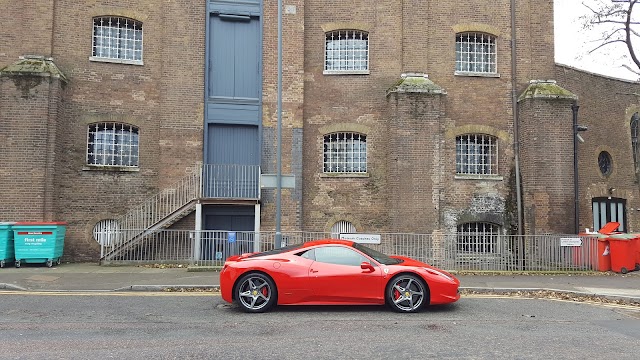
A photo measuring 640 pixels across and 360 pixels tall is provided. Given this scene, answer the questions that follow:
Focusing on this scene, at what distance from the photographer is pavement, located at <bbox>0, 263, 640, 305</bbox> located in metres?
10.1

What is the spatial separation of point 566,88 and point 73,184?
17.4 m

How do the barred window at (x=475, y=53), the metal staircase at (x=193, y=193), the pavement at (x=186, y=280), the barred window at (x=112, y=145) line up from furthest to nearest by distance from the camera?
the barred window at (x=475, y=53) < the barred window at (x=112, y=145) < the metal staircase at (x=193, y=193) < the pavement at (x=186, y=280)

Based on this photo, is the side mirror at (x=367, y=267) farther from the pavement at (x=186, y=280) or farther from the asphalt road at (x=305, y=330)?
the pavement at (x=186, y=280)

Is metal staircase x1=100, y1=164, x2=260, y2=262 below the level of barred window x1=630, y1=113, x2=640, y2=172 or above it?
below

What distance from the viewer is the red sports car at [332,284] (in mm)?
7879

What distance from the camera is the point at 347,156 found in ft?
54.1

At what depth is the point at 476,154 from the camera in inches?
662

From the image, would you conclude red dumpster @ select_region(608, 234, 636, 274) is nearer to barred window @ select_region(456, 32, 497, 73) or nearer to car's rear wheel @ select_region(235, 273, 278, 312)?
barred window @ select_region(456, 32, 497, 73)

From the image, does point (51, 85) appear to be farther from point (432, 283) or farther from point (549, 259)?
point (549, 259)

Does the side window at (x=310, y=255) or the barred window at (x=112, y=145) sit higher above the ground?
the barred window at (x=112, y=145)

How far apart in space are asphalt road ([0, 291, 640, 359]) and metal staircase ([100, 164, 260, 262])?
5.78 m

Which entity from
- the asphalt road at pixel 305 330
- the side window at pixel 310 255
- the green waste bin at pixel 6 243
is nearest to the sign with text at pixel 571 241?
the asphalt road at pixel 305 330

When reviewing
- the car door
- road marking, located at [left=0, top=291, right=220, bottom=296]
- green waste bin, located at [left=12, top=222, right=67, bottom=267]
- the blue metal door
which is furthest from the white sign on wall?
green waste bin, located at [left=12, top=222, right=67, bottom=267]

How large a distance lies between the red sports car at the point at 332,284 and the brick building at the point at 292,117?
704 centimetres
